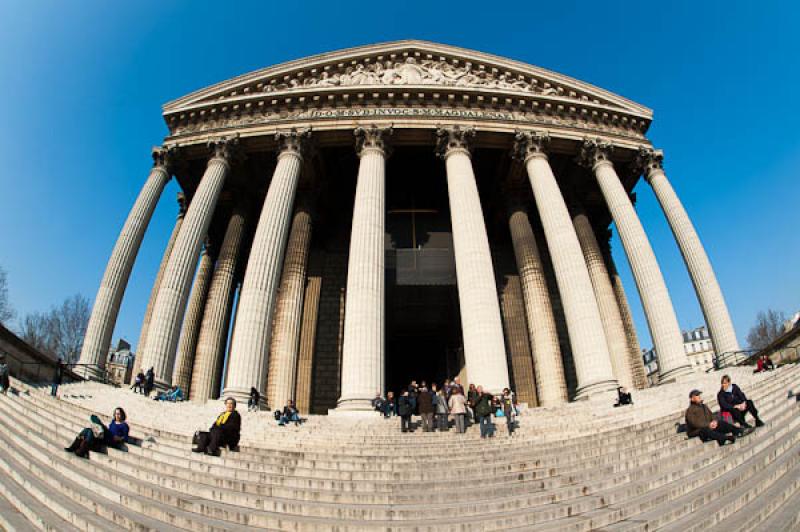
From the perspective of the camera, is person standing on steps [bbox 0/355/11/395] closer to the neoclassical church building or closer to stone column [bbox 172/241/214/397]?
the neoclassical church building

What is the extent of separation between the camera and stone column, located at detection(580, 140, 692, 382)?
54.9ft

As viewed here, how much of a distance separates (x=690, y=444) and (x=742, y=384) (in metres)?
7.71

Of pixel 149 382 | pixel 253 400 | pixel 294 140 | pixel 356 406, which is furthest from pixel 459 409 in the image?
pixel 294 140

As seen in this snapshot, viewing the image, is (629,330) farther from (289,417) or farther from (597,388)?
(289,417)

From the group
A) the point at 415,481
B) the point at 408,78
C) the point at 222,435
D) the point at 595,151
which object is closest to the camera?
the point at 415,481

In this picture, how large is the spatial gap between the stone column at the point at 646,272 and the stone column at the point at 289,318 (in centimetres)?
1485

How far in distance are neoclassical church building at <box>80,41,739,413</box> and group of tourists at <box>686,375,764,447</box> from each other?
7599 millimetres

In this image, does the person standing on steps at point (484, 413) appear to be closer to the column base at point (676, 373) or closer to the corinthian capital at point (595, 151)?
the column base at point (676, 373)

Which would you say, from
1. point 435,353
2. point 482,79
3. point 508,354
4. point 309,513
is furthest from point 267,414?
point 482,79

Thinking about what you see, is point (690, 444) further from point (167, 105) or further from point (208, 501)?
point (167, 105)

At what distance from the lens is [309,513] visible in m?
5.39

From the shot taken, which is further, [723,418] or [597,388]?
[597,388]

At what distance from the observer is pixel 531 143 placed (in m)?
20.9

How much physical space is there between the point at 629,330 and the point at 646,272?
6.55m
